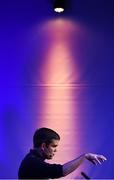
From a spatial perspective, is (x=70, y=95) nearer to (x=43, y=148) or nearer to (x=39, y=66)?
(x=39, y=66)

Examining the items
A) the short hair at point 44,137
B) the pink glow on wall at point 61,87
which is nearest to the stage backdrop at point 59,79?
the pink glow on wall at point 61,87

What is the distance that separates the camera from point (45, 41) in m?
3.96

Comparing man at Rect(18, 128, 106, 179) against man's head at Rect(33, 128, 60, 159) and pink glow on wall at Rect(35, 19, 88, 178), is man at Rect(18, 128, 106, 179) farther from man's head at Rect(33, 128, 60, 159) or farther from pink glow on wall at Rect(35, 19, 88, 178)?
pink glow on wall at Rect(35, 19, 88, 178)

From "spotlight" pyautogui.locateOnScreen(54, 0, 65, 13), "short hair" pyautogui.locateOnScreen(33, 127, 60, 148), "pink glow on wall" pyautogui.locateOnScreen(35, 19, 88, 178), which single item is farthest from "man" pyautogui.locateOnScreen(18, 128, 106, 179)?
"spotlight" pyautogui.locateOnScreen(54, 0, 65, 13)

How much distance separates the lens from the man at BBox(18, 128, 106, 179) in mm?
2598

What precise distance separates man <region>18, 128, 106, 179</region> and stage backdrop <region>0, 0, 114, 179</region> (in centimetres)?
108

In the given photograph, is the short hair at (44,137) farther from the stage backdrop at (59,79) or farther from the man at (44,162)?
the stage backdrop at (59,79)

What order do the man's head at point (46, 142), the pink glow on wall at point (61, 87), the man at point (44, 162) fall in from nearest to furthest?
the man at point (44, 162)
the man's head at point (46, 142)
the pink glow on wall at point (61, 87)

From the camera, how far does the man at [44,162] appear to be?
2.60 m

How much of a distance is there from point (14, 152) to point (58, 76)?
32.5 inches

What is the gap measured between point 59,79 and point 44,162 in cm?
140

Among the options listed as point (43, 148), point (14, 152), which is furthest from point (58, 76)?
point (43, 148)

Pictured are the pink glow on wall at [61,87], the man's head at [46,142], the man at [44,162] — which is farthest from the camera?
the pink glow on wall at [61,87]

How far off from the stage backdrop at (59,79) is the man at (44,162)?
1.08m
